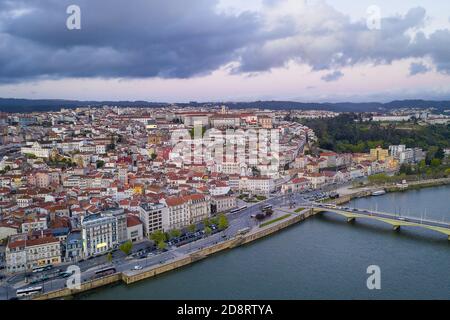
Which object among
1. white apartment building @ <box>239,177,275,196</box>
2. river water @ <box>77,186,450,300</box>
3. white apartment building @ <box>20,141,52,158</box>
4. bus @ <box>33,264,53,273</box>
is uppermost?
white apartment building @ <box>20,141,52,158</box>

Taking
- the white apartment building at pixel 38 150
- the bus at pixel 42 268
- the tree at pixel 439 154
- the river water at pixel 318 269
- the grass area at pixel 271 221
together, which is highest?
the white apartment building at pixel 38 150

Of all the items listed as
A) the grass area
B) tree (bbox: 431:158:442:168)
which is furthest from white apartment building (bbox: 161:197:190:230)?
tree (bbox: 431:158:442:168)

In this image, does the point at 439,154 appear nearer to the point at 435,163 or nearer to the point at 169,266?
the point at 435,163

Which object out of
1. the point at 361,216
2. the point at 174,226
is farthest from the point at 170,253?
the point at 361,216

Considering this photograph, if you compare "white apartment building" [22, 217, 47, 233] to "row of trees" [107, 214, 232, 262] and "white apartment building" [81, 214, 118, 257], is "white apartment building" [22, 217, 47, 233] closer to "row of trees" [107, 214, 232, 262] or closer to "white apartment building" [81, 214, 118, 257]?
"white apartment building" [81, 214, 118, 257]

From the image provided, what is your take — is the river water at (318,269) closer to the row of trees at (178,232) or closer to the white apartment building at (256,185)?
the row of trees at (178,232)

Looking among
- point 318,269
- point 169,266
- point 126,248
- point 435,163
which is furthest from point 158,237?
point 435,163

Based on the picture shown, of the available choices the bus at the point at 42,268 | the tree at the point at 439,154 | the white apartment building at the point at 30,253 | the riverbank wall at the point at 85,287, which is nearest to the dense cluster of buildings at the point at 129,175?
the white apartment building at the point at 30,253

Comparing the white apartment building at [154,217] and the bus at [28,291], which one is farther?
the white apartment building at [154,217]
